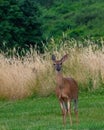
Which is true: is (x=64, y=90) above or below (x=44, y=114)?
above

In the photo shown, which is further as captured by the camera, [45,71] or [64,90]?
[45,71]

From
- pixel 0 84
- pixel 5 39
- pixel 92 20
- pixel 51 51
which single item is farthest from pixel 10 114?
pixel 92 20

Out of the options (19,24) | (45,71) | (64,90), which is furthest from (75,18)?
(64,90)

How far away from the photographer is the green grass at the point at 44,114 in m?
12.9

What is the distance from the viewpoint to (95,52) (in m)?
21.4

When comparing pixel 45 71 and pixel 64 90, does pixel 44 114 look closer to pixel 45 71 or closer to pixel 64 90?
pixel 64 90

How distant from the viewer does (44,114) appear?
16.0 m

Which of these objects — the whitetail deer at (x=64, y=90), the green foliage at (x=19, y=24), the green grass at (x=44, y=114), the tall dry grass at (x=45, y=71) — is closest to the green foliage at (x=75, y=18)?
the green foliage at (x=19, y=24)

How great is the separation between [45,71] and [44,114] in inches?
206

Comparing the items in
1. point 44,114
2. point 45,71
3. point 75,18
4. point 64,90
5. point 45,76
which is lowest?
point 44,114

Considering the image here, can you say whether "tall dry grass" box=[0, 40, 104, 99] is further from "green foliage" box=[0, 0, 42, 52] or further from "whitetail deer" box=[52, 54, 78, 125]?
"green foliage" box=[0, 0, 42, 52]

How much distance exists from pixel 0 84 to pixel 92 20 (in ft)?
101

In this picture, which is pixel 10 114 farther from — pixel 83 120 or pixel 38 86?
pixel 38 86

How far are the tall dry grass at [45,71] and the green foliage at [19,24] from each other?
28.9 ft
